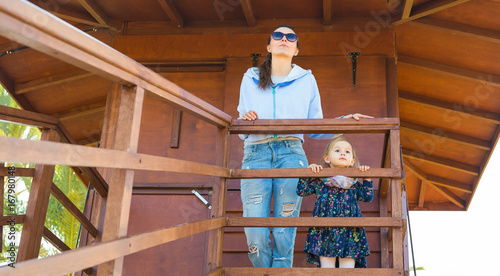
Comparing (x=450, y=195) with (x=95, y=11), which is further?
(x=450, y=195)

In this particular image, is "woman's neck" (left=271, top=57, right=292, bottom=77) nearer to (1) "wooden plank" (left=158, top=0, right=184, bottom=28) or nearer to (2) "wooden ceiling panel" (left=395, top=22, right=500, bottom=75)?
(1) "wooden plank" (left=158, top=0, right=184, bottom=28)

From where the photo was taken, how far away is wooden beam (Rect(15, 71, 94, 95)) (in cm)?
646

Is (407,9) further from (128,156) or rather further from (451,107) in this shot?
(128,156)

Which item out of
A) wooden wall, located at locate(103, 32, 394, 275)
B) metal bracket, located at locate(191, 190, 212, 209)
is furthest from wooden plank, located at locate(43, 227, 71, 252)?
metal bracket, located at locate(191, 190, 212, 209)

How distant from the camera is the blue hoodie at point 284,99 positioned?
339cm

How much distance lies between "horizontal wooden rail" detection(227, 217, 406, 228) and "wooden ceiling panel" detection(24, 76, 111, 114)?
4239 mm

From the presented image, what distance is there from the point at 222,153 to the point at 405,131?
226 inches

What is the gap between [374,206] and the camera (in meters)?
4.45

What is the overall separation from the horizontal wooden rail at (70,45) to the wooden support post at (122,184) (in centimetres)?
9

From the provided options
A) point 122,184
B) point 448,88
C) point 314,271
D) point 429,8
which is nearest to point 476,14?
point 429,8

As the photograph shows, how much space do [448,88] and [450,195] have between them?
12.3ft

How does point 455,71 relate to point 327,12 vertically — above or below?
below

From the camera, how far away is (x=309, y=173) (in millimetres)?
2908

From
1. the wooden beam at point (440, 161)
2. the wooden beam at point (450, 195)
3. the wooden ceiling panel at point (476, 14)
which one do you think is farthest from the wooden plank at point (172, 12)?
the wooden beam at point (450, 195)
